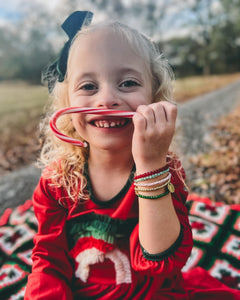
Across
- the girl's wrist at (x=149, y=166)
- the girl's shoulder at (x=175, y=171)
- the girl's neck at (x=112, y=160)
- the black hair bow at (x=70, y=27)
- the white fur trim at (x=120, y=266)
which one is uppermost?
the black hair bow at (x=70, y=27)

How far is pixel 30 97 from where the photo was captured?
27.1 ft

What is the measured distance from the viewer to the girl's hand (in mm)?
864

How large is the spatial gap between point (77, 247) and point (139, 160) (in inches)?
23.3

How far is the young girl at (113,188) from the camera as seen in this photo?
917 mm

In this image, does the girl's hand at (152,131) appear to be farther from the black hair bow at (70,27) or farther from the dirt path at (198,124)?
the dirt path at (198,124)

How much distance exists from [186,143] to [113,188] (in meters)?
2.85

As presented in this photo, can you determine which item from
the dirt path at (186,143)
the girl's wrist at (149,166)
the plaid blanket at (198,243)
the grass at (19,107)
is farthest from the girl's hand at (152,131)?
the grass at (19,107)

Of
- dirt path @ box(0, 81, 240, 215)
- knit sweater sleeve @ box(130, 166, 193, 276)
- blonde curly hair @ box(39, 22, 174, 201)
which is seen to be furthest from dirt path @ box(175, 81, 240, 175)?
knit sweater sleeve @ box(130, 166, 193, 276)

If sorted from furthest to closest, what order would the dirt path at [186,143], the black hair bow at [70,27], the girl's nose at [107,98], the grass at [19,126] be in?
1. the grass at [19,126]
2. the dirt path at [186,143]
3. the black hair bow at [70,27]
4. the girl's nose at [107,98]

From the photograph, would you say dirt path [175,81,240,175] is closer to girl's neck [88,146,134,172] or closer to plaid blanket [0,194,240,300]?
plaid blanket [0,194,240,300]

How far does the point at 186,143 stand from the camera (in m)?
3.85

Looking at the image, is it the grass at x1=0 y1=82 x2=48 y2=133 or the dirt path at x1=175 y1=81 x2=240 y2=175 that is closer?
the dirt path at x1=175 y1=81 x2=240 y2=175

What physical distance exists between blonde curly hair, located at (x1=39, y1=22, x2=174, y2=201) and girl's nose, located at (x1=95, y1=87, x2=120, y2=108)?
0.22 m

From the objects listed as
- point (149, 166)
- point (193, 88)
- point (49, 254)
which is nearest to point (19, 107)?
point (49, 254)
